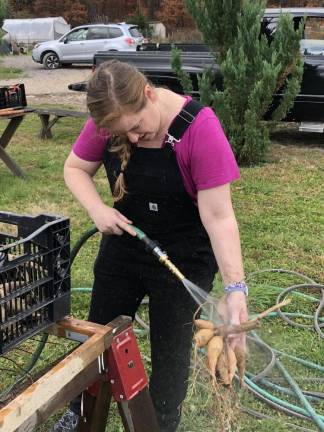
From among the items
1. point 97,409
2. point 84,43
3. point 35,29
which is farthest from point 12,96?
point 35,29

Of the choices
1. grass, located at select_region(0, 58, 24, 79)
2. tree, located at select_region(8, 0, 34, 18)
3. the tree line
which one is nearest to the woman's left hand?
grass, located at select_region(0, 58, 24, 79)

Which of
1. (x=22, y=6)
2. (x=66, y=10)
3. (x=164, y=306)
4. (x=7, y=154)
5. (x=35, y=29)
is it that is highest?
(x=22, y=6)

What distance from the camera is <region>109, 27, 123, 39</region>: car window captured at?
19.1 m

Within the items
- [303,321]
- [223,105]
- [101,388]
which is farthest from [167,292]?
[223,105]

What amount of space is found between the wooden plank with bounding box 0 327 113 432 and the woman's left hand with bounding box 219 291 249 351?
366mm

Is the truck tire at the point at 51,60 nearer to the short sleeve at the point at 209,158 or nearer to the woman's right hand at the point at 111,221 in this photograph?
the woman's right hand at the point at 111,221

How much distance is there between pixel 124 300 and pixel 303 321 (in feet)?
5.45

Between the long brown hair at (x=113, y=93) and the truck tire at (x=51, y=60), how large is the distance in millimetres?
18861

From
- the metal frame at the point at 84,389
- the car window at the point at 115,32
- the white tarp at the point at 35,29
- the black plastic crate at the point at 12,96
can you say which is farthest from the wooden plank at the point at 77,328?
the white tarp at the point at 35,29

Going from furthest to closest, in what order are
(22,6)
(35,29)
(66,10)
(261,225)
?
1. (22,6)
2. (66,10)
3. (35,29)
4. (261,225)

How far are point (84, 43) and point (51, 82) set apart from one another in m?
4.23

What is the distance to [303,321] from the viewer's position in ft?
11.0

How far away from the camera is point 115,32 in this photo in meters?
19.2

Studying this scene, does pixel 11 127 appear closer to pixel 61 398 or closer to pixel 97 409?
pixel 97 409
